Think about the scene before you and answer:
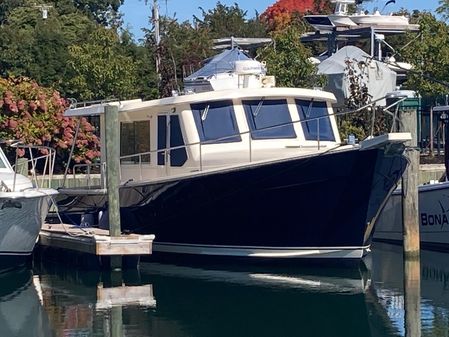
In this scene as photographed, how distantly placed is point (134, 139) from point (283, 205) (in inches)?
148

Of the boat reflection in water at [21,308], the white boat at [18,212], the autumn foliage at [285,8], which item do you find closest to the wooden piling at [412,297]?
the boat reflection in water at [21,308]

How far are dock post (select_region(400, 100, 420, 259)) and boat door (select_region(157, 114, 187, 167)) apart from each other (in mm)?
3877

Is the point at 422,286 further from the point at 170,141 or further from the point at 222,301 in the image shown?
the point at 170,141

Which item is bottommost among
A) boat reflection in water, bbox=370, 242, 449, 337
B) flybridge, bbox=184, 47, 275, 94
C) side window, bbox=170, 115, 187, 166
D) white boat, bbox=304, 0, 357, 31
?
boat reflection in water, bbox=370, 242, 449, 337

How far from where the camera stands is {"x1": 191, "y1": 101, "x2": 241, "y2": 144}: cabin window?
60.5 ft

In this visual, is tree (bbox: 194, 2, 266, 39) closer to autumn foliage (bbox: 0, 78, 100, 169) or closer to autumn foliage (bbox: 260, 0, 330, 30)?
autumn foliage (bbox: 260, 0, 330, 30)

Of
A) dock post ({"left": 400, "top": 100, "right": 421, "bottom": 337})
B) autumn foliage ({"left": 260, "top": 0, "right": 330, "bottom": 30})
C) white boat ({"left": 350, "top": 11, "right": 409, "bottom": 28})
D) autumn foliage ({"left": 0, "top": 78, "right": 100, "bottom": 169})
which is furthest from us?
autumn foliage ({"left": 260, "top": 0, "right": 330, "bottom": 30})

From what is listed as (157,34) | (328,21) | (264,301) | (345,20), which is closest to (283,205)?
(264,301)

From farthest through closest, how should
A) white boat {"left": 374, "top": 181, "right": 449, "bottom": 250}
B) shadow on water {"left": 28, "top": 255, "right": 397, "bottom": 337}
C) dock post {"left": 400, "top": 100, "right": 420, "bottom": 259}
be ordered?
white boat {"left": 374, "top": 181, "right": 449, "bottom": 250}
dock post {"left": 400, "top": 100, "right": 420, "bottom": 259}
shadow on water {"left": 28, "top": 255, "right": 397, "bottom": 337}

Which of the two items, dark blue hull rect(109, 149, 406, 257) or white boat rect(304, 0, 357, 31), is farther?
white boat rect(304, 0, 357, 31)

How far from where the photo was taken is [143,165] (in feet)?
63.9

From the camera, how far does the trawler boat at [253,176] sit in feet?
56.6

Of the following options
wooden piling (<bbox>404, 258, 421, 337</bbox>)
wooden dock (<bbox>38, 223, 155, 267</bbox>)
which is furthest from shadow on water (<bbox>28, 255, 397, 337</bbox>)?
wooden dock (<bbox>38, 223, 155, 267</bbox>)

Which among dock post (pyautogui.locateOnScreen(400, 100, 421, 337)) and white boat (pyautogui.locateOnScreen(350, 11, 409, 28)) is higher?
white boat (pyautogui.locateOnScreen(350, 11, 409, 28))
